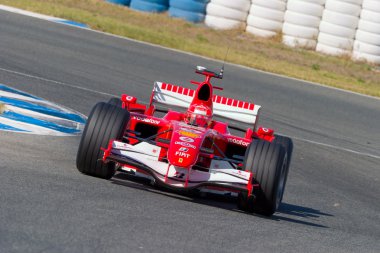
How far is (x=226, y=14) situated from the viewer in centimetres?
2547

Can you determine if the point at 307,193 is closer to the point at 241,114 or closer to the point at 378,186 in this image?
the point at 241,114

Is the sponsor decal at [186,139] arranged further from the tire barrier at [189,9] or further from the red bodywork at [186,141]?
the tire barrier at [189,9]

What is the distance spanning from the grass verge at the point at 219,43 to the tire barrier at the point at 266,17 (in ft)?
0.78

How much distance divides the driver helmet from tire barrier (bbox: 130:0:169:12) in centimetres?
1763

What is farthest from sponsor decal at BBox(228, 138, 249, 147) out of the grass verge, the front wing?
the grass verge

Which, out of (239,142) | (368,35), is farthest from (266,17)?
(239,142)

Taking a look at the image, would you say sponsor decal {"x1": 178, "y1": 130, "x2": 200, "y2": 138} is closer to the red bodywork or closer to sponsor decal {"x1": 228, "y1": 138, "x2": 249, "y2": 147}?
the red bodywork

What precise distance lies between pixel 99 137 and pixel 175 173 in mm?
775

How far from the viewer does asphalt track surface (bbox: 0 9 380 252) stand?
5883 mm

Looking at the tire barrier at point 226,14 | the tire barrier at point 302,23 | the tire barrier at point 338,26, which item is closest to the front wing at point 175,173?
the tire barrier at point 338,26

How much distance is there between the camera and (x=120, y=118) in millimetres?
7832

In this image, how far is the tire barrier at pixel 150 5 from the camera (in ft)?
85.8

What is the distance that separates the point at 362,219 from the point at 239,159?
138 centimetres

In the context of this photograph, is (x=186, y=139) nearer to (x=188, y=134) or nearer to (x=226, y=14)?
(x=188, y=134)
